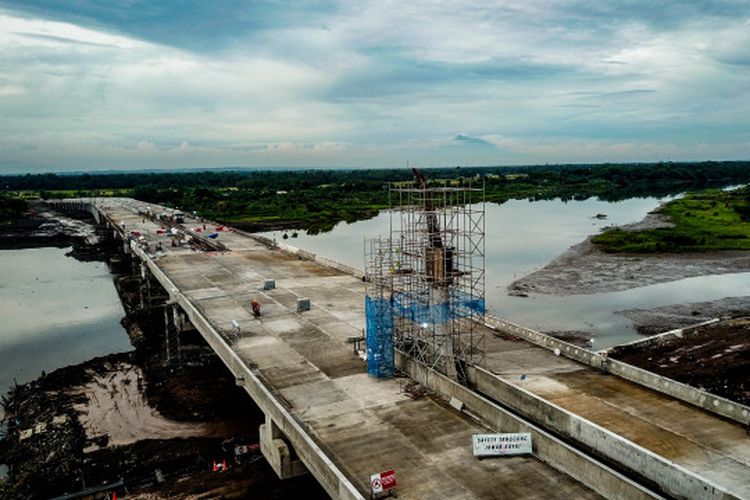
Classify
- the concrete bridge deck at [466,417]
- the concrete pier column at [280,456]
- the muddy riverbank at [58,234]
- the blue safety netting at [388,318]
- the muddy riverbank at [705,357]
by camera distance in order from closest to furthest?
the concrete bridge deck at [466,417]
the concrete pier column at [280,456]
the blue safety netting at [388,318]
the muddy riverbank at [705,357]
the muddy riverbank at [58,234]

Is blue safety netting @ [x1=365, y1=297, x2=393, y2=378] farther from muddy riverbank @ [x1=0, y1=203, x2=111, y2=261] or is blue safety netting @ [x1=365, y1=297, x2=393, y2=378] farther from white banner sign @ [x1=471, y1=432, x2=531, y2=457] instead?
muddy riverbank @ [x1=0, y1=203, x2=111, y2=261]

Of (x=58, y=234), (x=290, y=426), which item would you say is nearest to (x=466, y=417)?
(x=290, y=426)

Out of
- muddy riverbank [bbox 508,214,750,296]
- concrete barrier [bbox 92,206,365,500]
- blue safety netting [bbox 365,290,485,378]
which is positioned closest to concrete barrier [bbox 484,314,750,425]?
blue safety netting [bbox 365,290,485,378]

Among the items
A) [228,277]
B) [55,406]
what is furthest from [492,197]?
[55,406]

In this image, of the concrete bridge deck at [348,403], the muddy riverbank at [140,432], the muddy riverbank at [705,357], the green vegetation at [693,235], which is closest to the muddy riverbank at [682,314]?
the muddy riverbank at [705,357]

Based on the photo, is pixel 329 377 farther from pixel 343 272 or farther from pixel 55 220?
pixel 55 220

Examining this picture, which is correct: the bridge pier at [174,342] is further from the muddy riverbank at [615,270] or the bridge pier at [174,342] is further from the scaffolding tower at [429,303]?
the muddy riverbank at [615,270]
